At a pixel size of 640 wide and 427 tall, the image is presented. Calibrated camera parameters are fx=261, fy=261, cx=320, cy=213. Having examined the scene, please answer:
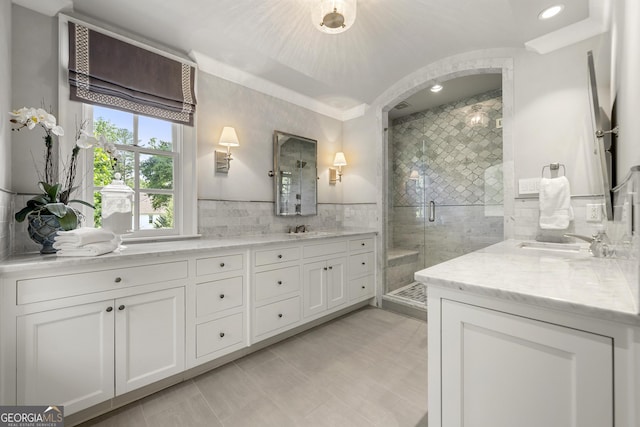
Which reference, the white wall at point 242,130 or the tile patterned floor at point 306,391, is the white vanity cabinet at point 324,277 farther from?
the white wall at point 242,130

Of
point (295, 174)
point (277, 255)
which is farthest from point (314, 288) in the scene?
point (295, 174)

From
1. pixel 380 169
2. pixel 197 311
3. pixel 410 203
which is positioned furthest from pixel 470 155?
pixel 197 311

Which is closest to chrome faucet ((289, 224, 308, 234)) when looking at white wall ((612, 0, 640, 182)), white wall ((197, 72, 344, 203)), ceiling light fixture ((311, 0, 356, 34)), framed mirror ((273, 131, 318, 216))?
framed mirror ((273, 131, 318, 216))

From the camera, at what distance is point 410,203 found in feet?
14.0

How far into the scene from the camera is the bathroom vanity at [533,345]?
671mm

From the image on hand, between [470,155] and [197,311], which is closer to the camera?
[197,311]

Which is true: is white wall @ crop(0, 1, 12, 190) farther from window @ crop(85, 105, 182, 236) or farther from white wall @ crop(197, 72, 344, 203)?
white wall @ crop(197, 72, 344, 203)

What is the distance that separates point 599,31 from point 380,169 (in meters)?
2.03

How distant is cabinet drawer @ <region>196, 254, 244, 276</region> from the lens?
6.00ft

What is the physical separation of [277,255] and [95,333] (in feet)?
4.06

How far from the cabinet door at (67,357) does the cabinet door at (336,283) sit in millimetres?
1781

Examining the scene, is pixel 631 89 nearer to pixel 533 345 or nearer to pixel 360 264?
pixel 533 345

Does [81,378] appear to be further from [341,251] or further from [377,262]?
[377,262]

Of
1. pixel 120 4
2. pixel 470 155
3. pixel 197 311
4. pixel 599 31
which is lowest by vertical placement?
pixel 197 311
